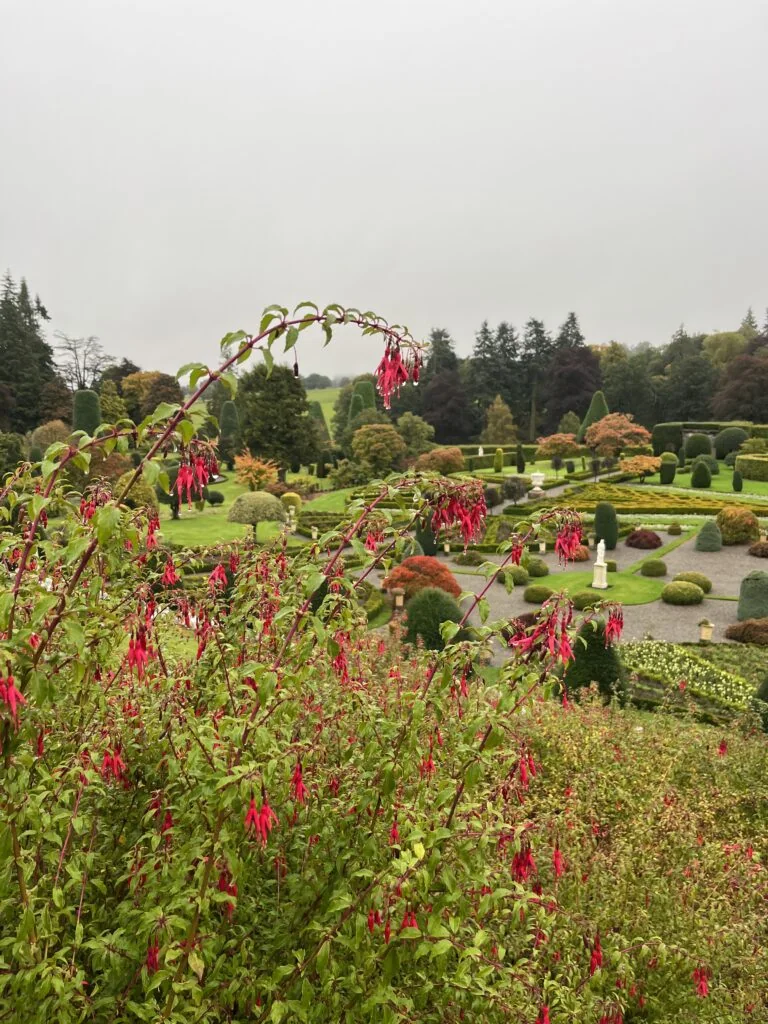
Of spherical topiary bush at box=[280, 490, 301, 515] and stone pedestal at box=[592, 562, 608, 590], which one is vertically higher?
spherical topiary bush at box=[280, 490, 301, 515]

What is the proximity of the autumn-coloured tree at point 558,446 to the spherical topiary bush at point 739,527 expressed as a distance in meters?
19.3

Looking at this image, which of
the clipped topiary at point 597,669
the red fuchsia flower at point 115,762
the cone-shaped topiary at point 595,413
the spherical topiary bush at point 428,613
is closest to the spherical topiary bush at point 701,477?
the cone-shaped topiary at point 595,413

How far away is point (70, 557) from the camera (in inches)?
94.3

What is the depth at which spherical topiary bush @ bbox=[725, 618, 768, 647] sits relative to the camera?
16.2 meters

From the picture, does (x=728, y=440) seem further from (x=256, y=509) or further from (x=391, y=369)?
(x=391, y=369)

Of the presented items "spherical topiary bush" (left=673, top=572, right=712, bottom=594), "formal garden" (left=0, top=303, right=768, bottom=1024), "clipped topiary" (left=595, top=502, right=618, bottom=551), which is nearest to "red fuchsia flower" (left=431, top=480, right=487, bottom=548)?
"formal garden" (left=0, top=303, right=768, bottom=1024)

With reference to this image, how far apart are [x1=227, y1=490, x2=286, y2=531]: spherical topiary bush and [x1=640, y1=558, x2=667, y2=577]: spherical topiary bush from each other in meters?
14.6

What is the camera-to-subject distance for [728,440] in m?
46.0

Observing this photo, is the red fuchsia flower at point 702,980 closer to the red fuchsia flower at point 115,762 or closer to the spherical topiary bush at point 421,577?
the red fuchsia flower at point 115,762

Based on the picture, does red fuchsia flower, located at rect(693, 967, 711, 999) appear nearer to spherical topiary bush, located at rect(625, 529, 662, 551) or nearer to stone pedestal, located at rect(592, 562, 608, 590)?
stone pedestal, located at rect(592, 562, 608, 590)

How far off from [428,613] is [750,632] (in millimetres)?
8507

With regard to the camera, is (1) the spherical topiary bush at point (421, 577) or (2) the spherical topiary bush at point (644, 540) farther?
(2) the spherical topiary bush at point (644, 540)

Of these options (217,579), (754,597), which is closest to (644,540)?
(754,597)

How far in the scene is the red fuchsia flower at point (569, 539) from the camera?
3.33 metres
